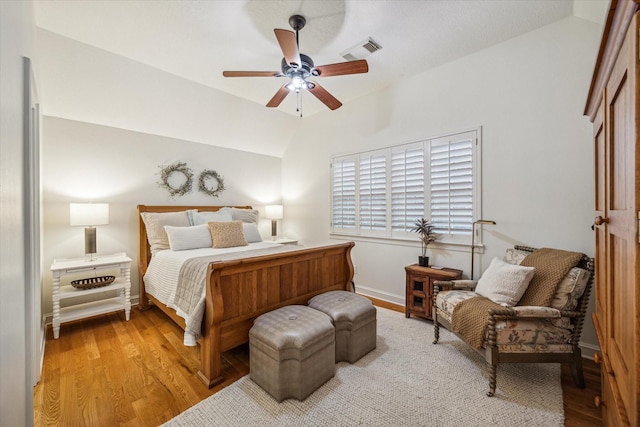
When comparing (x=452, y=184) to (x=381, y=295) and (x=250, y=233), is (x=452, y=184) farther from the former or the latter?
(x=250, y=233)

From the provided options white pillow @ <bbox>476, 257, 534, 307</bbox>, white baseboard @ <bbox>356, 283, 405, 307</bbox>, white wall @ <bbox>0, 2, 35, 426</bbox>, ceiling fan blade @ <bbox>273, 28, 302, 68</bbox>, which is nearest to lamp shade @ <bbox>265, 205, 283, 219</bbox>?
white baseboard @ <bbox>356, 283, 405, 307</bbox>

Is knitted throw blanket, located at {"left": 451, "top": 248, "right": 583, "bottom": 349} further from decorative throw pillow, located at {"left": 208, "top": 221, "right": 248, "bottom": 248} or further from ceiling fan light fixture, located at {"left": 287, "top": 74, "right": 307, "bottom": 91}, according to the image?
decorative throw pillow, located at {"left": 208, "top": 221, "right": 248, "bottom": 248}

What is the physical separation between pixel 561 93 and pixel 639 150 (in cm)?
246

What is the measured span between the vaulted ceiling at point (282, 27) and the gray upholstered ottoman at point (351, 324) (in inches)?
99.4

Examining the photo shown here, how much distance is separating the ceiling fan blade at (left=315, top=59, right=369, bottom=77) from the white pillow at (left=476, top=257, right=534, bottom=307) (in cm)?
203

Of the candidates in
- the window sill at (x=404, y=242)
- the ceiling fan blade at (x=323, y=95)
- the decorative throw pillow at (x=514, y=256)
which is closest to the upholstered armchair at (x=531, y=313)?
the decorative throw pillow at (x=514, y=256)

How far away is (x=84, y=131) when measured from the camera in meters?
3.44

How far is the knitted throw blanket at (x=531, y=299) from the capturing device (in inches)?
80.9

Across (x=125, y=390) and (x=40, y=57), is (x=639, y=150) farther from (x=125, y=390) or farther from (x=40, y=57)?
(x=40, y=57)

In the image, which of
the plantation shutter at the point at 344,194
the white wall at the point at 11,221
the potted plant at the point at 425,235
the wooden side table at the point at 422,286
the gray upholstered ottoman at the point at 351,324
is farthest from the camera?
the plantation shutter at the point at 344,194

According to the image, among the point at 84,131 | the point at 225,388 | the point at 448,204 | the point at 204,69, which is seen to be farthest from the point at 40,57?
the point at 448,204

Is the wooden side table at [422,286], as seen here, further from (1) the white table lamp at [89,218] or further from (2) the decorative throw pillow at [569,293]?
(1) the white table lamp at [89,218]

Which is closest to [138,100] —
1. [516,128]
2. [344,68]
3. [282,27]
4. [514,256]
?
[282,27]

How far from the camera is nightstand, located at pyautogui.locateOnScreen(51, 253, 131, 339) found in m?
2.84
